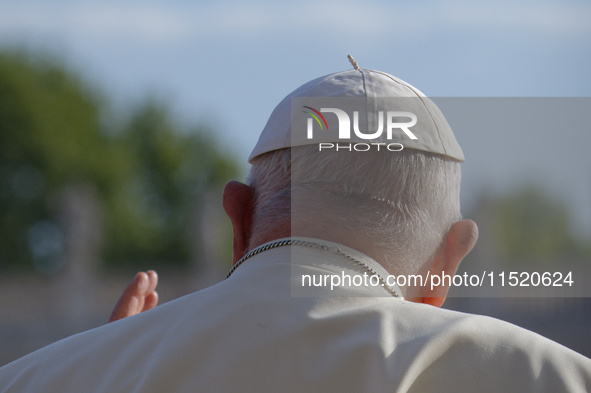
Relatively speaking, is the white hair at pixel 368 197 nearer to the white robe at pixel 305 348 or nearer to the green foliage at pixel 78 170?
the white robe at pixel 305 348

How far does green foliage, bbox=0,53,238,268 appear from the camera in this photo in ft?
106

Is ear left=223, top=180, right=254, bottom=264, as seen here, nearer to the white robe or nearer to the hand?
the white robe

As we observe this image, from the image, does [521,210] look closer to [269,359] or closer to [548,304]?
[548,304]

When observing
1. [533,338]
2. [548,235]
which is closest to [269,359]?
[533,338]

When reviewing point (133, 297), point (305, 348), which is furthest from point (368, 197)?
point (133, 297)

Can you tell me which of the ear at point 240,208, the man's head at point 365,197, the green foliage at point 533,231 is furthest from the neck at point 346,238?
the green foliage at point 533,231

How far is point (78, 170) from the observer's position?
33.5 m

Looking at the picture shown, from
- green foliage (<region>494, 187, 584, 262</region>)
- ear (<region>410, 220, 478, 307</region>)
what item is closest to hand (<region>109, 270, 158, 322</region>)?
ear (<region>410, 220, 478, 307</region>)

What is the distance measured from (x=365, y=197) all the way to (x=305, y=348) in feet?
1.25

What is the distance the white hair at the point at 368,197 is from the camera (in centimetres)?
154

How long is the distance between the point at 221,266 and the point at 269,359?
26921 millimetres

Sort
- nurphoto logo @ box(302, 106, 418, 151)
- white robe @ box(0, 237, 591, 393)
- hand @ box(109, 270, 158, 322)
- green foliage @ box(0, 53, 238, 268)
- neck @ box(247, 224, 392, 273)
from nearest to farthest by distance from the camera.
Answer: white robe @ box(0, 237, 591, 393)
neck @ box(247, 224, 392, 273)
nurphoto logo @ box(302, 106, 418, 151)
hand @ box(109, 270, 158, 322)
green foliage @ box(0, 53, 238, 268)

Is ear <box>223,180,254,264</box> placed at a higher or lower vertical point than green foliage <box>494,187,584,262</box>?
higher

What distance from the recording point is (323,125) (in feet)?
5.65
